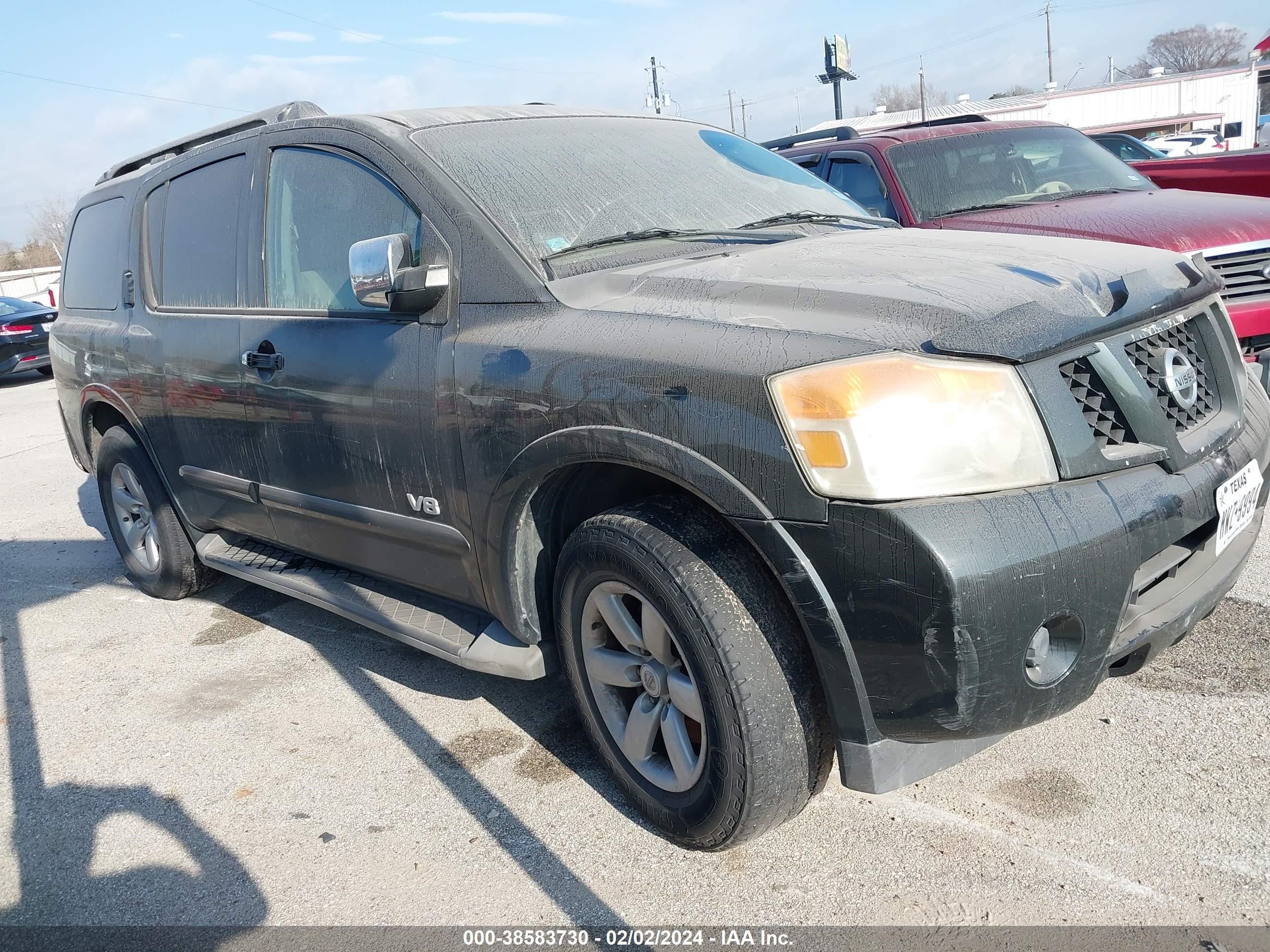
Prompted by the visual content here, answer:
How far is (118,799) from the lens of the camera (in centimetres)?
302

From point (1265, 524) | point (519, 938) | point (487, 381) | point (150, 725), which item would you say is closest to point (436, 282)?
point (487, 381)

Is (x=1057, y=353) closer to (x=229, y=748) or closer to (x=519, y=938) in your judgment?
(x=519, y=938)

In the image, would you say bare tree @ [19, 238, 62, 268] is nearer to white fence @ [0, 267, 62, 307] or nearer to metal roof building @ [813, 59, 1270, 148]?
white fence @ [0, 267, 62, 307]

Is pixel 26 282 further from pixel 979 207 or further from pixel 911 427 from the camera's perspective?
pixel 911 427

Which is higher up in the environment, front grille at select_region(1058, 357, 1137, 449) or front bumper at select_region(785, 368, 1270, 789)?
front grille at select_region(1058, 357, 1137, 449)

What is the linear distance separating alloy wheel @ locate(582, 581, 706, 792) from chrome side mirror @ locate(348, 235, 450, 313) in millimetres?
926

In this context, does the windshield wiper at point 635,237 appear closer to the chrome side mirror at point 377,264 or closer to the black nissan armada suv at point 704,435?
the black nissan armada suv at point 704,435

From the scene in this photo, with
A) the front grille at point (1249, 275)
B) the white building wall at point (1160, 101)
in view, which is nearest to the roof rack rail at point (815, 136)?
the front grille at point (1249, 275)

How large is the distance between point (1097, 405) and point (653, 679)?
115 cm

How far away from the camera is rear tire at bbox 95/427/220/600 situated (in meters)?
4.43

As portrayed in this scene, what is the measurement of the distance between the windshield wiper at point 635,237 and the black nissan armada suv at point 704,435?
0.07 feet

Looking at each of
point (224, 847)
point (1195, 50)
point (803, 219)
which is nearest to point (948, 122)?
point (803, 219)

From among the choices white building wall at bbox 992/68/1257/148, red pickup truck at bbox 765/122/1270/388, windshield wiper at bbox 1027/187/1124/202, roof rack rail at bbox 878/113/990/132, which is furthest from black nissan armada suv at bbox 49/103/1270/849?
white building wall at bbox 992/68/1257/148

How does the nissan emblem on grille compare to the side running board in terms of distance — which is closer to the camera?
the nissan emblem on grille
